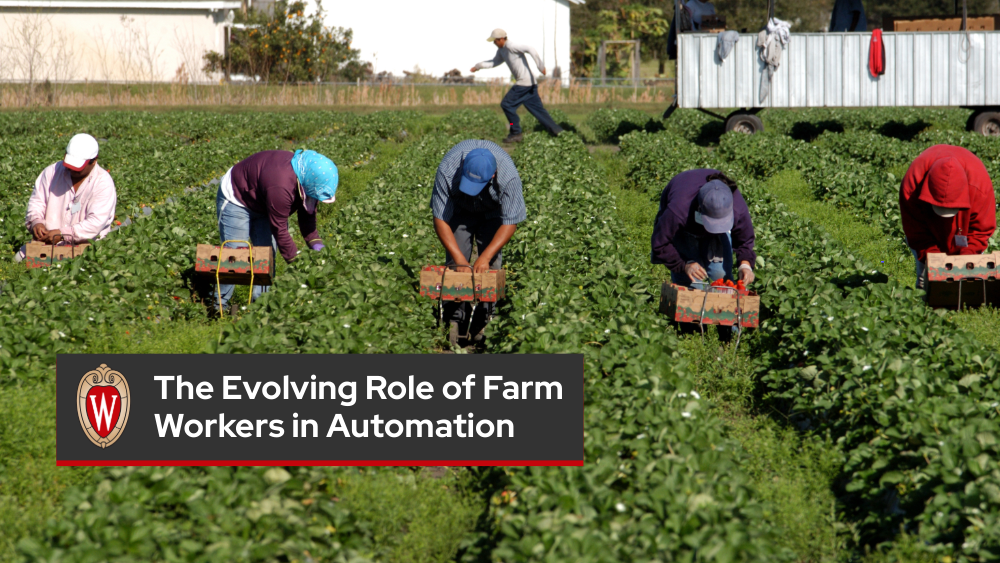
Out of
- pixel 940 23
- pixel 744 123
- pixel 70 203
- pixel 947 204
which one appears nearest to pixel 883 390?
pixel 947 204

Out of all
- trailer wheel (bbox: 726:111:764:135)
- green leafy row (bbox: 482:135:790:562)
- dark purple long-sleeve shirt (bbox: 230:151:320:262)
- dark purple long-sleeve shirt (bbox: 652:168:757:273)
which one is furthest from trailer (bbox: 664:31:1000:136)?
dark purple long-sleeve shirt (bbox: 230:151:320:262)

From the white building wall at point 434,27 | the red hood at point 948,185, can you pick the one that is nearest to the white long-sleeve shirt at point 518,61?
the red hood at point 948,185

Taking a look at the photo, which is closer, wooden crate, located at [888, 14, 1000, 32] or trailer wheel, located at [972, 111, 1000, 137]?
wooden crate, located at [888, 14, 1000, 32]

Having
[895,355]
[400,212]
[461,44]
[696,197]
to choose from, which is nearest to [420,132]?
[400,212]

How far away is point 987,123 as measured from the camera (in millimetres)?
17609

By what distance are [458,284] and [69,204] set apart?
3.66m

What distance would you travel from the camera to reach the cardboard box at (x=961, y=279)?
6.04 metres

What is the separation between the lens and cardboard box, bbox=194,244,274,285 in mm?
6148

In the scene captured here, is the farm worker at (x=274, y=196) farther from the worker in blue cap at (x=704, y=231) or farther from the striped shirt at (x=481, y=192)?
the worker in blue cap at (x=704, y=231)

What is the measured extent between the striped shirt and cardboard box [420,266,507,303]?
417 millimetres

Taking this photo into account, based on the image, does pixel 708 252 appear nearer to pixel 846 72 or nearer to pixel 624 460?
pixel 624 460

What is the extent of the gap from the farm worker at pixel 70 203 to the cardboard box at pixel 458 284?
10.3 feet

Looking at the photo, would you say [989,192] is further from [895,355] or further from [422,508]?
[422,508]

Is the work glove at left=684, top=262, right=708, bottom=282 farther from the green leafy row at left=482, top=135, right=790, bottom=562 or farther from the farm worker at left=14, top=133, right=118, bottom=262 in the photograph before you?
the farm worker at left=14, top=133, right=118, bottom=262
